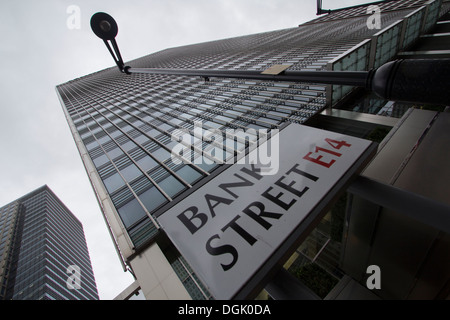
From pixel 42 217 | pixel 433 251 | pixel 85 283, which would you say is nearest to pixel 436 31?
pixel 433 251

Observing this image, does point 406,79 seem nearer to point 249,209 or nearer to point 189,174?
point 249,209

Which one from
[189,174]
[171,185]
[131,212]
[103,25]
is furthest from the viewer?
[189,174]

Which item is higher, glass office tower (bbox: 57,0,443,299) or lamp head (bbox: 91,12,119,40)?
lamp head (bbox: 91,12,119,40)

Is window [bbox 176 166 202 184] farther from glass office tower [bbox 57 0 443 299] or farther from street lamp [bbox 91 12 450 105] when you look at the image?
street lamp [bbox 91 12 450 105]

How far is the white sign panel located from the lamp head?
3.75 m

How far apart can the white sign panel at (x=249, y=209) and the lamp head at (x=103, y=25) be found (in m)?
3.75

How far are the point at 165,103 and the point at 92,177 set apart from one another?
12875mm

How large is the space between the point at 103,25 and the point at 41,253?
10071 centimetres

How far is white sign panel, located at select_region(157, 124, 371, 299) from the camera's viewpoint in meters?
1.90

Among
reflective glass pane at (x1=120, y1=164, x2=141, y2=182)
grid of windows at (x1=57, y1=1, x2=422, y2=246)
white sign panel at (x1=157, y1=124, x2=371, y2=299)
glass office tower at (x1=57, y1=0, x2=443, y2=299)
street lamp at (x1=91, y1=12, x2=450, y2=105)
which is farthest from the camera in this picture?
reflective glass pane at (x1=120, y1=164, x2=141, y2=182)

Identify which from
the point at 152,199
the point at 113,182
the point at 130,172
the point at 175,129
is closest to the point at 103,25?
the point at 152,199

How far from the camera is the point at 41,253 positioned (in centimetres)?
7125

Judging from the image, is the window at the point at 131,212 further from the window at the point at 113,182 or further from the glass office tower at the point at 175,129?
the window at the point at 113,182

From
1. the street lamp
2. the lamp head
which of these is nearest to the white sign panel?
the street lamp
